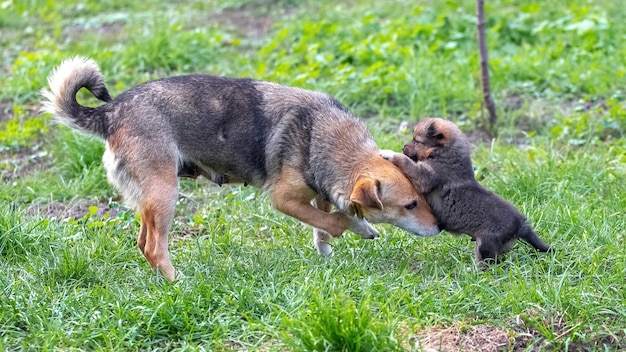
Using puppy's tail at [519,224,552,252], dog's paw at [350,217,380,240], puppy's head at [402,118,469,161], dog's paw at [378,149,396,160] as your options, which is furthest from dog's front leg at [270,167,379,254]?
puppy's tail at [519,224,552,252]

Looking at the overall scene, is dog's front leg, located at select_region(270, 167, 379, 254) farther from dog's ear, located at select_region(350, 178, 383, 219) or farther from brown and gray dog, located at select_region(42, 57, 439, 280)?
dog's ear, located at select_region(350, 178, 383, 219)

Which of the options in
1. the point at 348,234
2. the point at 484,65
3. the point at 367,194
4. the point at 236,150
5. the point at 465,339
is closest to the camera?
the point at 465,339

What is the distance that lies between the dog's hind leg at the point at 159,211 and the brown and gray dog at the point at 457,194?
1445 mm

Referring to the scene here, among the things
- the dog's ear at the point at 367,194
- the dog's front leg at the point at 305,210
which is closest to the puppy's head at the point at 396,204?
the dog's ear at the point at 367,194

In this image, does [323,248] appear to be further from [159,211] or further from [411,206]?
[159,211]

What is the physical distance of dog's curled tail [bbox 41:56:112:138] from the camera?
18.7 feet

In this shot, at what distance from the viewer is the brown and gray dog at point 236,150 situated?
5.55m

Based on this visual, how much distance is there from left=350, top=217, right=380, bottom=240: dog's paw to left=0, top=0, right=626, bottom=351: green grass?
0.39 feet

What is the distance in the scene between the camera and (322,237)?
5.97 meters

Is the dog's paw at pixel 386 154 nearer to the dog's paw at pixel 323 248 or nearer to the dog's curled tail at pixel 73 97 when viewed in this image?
the dog's paw at pixel 323 248

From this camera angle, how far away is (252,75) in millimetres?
9328

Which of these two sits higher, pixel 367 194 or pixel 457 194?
pixel 367 194

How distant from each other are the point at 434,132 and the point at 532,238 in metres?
0.97

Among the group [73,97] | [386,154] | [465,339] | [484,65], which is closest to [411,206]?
[386,154]
